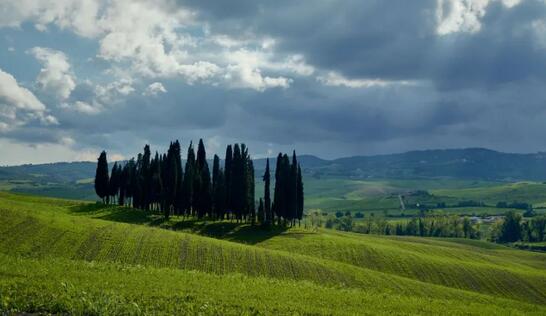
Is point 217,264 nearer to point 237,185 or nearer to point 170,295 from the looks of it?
point 170,295

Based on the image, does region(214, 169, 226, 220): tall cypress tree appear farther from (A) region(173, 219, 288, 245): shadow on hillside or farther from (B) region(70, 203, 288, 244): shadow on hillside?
(A) region(173, 219, 288, 245): shadow on hillside

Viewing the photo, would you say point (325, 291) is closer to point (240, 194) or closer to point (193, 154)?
point (240, 194)

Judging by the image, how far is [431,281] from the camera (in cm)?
8025

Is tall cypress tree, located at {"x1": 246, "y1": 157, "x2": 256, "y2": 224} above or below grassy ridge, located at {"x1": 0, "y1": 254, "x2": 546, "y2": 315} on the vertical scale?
above

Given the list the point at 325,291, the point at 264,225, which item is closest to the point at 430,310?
the point at 325,291

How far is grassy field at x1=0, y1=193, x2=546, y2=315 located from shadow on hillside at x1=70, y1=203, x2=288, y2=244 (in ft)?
0.85

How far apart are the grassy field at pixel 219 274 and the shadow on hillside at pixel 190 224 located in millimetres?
260

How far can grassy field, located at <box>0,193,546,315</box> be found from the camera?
39281 mm

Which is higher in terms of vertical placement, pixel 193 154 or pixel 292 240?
pixel 193 154

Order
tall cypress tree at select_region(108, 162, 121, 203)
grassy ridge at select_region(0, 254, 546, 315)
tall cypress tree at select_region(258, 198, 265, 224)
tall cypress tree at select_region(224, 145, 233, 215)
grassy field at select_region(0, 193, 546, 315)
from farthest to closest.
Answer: tall cypress tree at select_region(108, 162, 121, 203) < tall cypress tree at select_region(224, 145, 233, 215) < tall cypress tree at select_region(258, 198, 265, 224) < grassy field at select_region(0, 193, 546, 315) < grassy ridge at select_region(0, 254, 546, 315)

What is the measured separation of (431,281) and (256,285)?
125 feet

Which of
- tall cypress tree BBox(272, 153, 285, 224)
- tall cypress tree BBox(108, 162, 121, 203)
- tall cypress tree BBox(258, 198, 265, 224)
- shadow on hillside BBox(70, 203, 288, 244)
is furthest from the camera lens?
tall cypress tree BBox(108, 162, 121, 203)

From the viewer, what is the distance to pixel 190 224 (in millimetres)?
109812

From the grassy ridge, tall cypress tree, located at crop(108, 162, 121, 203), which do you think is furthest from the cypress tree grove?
the grassy ridge
